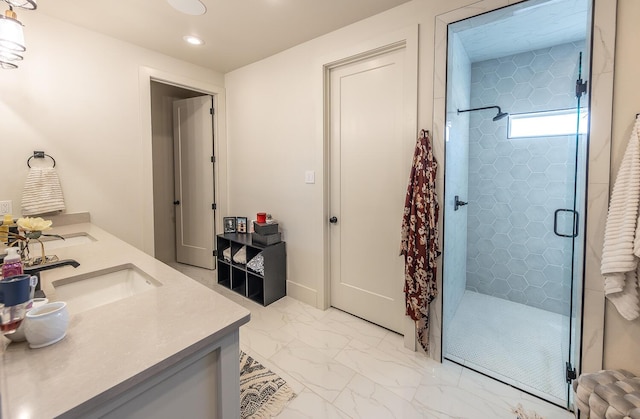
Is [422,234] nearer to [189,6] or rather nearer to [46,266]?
[46,266]

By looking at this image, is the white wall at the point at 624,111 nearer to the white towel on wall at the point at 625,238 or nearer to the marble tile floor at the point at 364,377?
the white towel on wall at the point at 625,238

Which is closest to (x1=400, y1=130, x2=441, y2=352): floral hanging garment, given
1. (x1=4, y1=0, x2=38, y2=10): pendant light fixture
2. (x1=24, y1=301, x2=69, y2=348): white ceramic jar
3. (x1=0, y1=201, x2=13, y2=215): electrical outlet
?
(x1=24, y1=301, x2=69, y2=348): white ceramic jar

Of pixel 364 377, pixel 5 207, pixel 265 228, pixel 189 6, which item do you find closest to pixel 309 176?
pixel 265 228

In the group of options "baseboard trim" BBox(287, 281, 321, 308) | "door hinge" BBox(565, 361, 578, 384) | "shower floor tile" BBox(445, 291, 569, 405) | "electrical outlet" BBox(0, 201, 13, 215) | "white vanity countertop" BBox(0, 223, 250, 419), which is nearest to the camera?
"white vanity countertop" BBox(0, 223, 250, 419)

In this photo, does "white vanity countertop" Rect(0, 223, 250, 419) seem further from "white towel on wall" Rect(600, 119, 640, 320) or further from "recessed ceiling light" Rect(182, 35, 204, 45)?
"recessed ceiling light" Rect(182, 35, 204, 45)

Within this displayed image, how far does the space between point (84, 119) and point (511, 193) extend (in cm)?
399

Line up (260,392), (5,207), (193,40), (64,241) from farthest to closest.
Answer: (193,40) → (5,207) → (64,241) → (260,392)

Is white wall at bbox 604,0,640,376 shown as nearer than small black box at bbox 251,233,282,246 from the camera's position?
Yes

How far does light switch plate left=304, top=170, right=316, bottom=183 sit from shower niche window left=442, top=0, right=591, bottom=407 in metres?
1.16

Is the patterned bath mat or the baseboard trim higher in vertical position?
the baseboard trim

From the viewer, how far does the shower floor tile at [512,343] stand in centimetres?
181

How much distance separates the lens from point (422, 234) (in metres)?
1.90

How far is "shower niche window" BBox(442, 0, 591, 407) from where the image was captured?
6.61 ft

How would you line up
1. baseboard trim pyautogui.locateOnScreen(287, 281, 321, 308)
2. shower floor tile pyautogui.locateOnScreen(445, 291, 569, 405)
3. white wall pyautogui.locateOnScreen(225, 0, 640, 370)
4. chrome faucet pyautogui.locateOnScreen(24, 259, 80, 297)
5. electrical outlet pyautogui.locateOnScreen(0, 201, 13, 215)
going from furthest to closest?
baseboard trim pyautogui.locateOnScreen(287, 281, 321, 308) < electrical outlet pyautogui.locateOnScreen(0, 201, 13, 215) < white wall pyautogui.locateOnScreen(225, 0, 640, 370) < shower floor tile pyautogui.locateOnScreen(445, 291, 569, 405) < chrome faucet pyautogui.locateOnScreen(24, 259, 80, 297)
